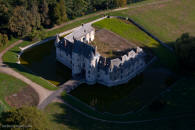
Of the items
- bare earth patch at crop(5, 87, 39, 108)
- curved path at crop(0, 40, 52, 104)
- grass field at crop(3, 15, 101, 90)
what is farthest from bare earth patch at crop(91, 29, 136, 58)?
bare earth patch at crop(5, 87, 39, 108)

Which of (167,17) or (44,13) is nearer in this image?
(44,13)

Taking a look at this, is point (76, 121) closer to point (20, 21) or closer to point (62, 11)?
point (20, 21)

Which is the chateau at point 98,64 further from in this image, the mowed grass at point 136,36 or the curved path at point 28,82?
the mowed grass at point 136,36

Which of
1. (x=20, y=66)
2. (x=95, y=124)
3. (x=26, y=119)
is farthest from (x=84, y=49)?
(x=26, y=119)

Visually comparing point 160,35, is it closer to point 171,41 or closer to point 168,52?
point 171,41

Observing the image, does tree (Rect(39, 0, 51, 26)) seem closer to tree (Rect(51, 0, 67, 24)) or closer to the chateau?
tree (Rect(51, 0, 67, 24))

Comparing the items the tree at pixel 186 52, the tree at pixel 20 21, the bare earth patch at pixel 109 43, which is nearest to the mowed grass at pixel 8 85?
the tree at pixel 20 21

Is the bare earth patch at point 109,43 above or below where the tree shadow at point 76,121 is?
above

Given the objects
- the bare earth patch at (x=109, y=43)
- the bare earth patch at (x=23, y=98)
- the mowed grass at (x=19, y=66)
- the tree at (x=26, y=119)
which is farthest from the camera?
the bare earth patch at (x=109, y=43)
